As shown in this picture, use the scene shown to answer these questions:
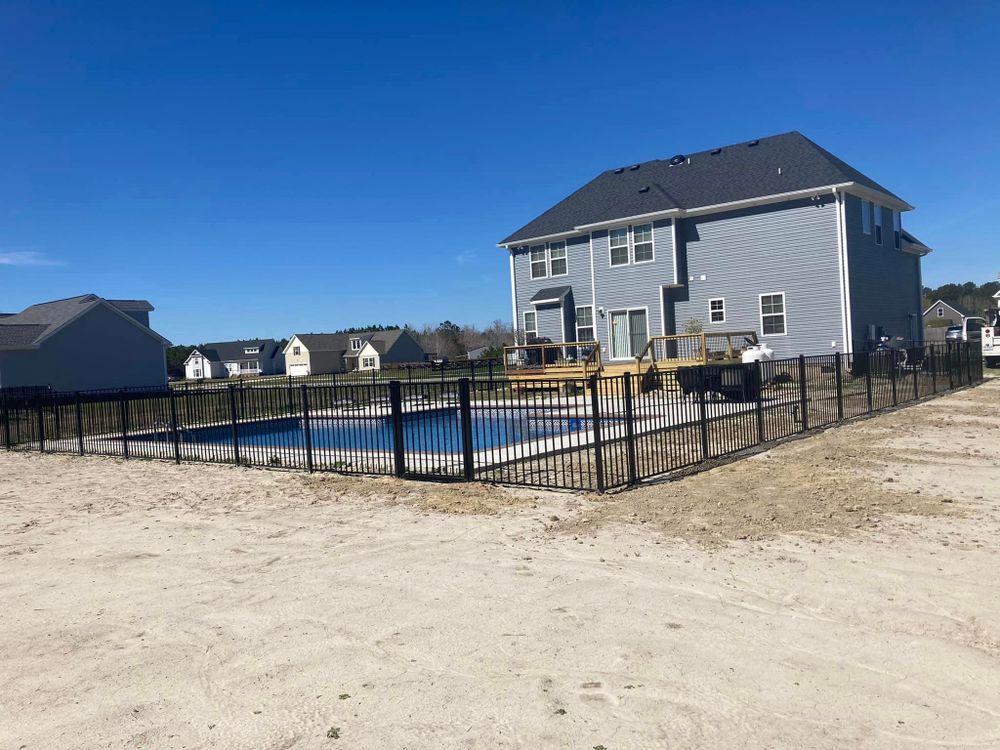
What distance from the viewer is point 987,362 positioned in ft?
104

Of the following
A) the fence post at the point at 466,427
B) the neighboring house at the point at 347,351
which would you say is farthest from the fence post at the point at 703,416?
the neighboring house at the point at 347,351

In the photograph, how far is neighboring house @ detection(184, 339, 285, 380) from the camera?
99062mm

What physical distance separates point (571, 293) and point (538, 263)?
2426 mm

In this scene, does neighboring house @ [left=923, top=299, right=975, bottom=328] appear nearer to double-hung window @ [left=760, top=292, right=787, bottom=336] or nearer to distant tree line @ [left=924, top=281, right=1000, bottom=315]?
distant tree line @ [left=924, top=281, right=1000, bottom=315]

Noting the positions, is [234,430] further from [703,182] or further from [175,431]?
[703,182]

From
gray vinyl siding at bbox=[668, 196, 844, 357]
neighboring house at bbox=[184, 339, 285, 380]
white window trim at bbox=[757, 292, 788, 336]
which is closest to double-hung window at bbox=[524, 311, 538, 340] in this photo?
gray vinyl siding at bbox=[668, 196, 844, 357]

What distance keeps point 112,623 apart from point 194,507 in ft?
14.3

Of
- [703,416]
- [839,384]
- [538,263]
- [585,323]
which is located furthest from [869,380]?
[538,263]

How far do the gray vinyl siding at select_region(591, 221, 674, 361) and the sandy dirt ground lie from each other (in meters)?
20.4

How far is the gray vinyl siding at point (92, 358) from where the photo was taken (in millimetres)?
37344

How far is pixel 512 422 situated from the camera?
946cm

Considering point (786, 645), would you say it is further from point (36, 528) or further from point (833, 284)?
point (833, 284)

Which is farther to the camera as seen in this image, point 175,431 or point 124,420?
point 124,420

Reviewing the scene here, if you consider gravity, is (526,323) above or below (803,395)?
above
